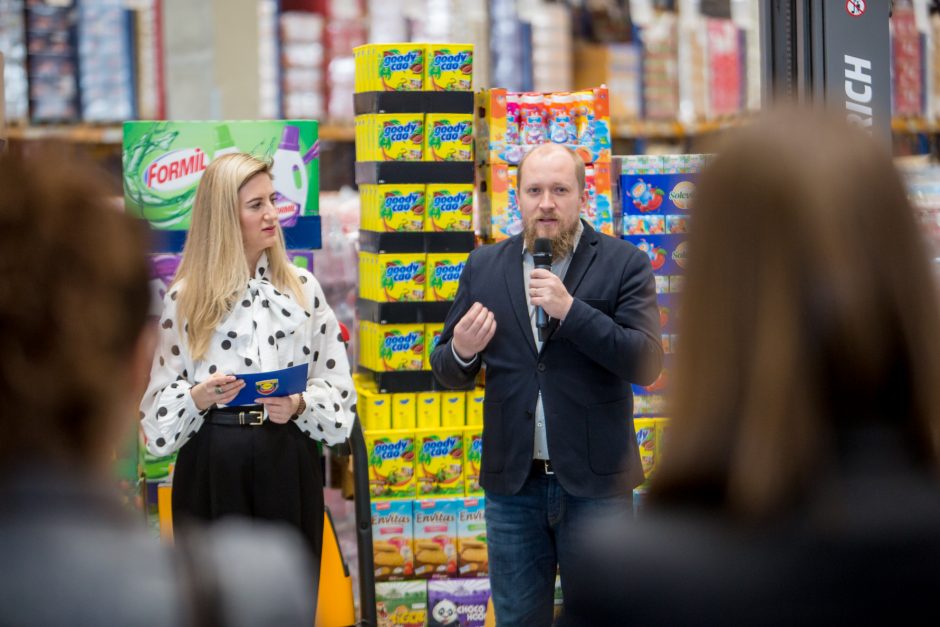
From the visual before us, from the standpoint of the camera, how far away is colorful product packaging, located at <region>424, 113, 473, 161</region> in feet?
15.5

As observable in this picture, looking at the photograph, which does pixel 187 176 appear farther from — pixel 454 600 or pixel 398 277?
pixel 454 600

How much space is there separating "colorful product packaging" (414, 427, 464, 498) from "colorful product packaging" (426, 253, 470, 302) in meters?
0.52

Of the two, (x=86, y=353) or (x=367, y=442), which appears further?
(x=367, y=442)

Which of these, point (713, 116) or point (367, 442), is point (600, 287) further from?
point (713, 116)

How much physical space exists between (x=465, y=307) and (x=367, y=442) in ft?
3.70

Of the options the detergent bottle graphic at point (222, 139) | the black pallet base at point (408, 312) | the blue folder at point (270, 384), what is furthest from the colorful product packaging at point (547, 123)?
the blue folder at point (270, 384)

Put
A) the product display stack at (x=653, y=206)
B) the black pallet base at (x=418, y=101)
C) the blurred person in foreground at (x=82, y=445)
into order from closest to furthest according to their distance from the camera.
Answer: the blurred person in foreground at (x=82, y=445), the black pallet base at (x=418, y=101), the product display stack at (x=653, y=206)

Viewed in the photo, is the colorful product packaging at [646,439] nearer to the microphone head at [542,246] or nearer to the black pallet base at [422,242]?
the black pallet base at [422,242]

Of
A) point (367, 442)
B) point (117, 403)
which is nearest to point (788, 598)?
point (117, 403)

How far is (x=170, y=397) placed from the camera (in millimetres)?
3615

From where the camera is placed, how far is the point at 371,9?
6.37 m

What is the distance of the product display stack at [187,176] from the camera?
14.7 feet

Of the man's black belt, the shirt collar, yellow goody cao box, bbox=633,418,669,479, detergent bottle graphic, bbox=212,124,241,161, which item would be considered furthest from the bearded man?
detergent bottle graphic, bbox=212,124,241,161

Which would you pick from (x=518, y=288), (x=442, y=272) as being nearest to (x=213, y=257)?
(x=518, y=288)
